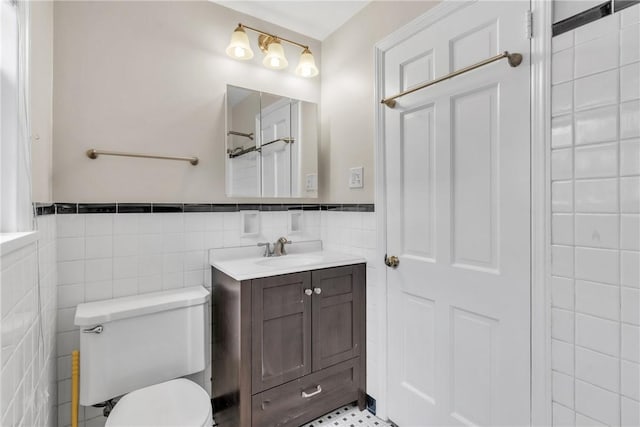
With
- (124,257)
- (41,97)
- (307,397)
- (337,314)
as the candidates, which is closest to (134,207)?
(124,257)

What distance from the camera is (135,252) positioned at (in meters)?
1.63

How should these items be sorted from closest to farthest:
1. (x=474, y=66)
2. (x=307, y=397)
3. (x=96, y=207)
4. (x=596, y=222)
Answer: (x=596, y=222), (x=474, y=66), (x=96, y=207), (x=307, y=397)

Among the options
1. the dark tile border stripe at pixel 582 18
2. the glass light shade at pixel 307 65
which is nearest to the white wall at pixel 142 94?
the glass light shade at pixel 307 65

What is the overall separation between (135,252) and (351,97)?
156 cm

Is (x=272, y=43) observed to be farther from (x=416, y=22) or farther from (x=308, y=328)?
(x=308, y=328)

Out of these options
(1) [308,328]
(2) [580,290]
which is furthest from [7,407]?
(2) [580,290]

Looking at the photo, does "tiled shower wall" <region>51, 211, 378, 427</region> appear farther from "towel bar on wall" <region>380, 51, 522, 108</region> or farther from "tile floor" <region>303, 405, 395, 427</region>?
"towel bar on wall" <region>380, 51, 522, 108</region>

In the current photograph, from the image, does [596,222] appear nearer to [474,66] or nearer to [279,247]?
[474,66]

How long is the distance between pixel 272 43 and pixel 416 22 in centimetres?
91

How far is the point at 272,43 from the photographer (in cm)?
198

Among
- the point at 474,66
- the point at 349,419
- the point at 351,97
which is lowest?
the point at 349,419

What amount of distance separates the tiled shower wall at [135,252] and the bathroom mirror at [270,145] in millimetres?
208

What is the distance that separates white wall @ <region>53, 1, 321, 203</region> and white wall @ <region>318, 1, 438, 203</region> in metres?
0.54

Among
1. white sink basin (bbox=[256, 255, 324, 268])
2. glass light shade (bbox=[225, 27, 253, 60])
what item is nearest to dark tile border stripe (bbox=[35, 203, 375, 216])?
white sink basin (bbox=[256, 255, 324, 268])
